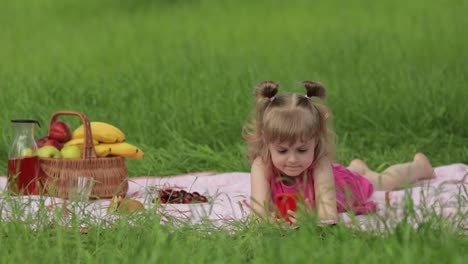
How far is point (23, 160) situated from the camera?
500cm

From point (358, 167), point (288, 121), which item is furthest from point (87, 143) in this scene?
point (358, 167)

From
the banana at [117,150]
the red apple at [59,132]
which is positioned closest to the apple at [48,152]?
the red apple at [59,132]

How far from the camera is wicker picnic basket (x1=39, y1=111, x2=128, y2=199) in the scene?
16.5 ft

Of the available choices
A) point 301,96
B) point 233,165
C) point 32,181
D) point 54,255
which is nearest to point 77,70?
point 233,165

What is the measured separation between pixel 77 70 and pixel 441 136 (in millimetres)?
3793

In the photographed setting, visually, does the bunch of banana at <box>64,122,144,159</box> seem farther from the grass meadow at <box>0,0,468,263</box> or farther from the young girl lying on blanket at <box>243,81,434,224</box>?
the young girl lying on blanket at <box>243,81,434,224</box>

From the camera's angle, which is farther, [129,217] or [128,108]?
[128,108]

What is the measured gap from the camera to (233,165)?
21.4 ft

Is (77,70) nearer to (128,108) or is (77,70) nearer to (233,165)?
(128,108)

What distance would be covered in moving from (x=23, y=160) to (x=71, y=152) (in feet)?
1.01

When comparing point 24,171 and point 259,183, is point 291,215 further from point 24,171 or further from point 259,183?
point 24,171

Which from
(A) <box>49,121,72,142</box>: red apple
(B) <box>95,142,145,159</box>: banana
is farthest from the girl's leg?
(A) <box>49,121,72,142</box>: red apple

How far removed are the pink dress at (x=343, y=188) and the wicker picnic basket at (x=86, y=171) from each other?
3.22ft

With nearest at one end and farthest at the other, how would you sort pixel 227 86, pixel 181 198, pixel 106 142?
pixel 181 198
pixel 106 142
pixel 227 86
